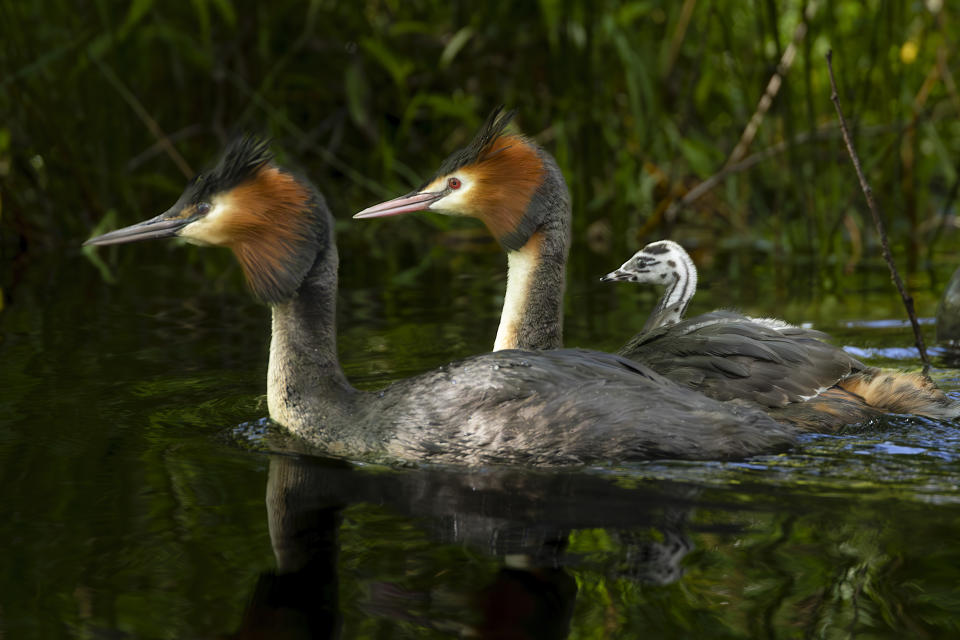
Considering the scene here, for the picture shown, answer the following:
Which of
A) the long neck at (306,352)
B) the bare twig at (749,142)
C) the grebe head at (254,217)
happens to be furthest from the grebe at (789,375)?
the bare twig at (749,142)

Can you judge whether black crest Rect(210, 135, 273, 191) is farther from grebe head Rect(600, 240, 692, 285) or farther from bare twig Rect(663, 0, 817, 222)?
bare twig Rect(663, 0, 817, 222)

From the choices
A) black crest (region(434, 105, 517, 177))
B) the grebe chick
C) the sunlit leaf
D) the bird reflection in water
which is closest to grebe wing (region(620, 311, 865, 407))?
the grebe chick

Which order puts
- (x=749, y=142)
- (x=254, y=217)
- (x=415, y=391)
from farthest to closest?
1. (x=749, y=142)
2. (x=254, y=217)
3. (x=415, y=391)

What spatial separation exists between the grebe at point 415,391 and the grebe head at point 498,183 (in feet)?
2.29

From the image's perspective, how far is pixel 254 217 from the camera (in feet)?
14.8

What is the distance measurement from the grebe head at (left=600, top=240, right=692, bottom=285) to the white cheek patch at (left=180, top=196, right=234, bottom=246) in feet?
6.05

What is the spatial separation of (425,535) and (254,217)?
1.58 meters

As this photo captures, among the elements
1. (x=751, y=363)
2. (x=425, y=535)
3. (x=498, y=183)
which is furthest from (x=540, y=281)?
(x=425, y=535)

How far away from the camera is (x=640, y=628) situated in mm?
2734

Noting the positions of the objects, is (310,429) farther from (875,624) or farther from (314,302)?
(875,624)

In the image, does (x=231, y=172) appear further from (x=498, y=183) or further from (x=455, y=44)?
(x=455, y=44)

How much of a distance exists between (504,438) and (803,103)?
23.8ft

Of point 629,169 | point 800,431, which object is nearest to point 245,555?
point 800,431

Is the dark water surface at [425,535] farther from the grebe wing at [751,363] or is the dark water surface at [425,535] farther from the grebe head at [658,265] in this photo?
the grebe head at [658,265]
